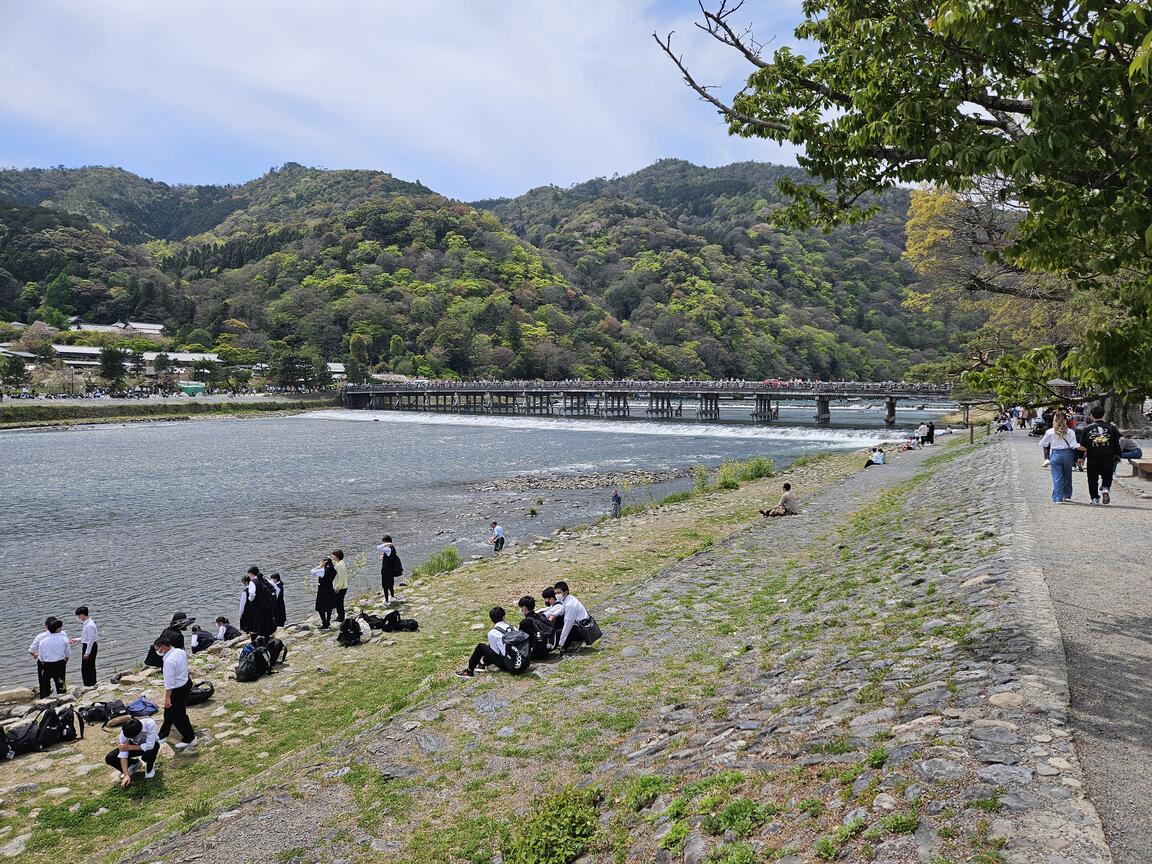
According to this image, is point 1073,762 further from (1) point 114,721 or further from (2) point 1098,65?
(1) point 114,721

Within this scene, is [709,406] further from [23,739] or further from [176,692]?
[23,739]

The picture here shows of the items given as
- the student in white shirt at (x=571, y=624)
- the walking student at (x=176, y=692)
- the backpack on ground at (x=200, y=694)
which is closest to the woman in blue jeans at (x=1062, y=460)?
the student in white shirt at (x=571, y=624)

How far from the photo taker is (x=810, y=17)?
24.4ft

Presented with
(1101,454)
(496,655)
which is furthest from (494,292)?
(496,655)

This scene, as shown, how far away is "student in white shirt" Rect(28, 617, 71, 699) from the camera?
404 inches

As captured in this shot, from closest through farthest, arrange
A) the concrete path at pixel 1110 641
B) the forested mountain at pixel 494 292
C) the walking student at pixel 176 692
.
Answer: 1. the concrete path at pixel 1110 641
2. the walking student at pixel 176 692
3. the forested mountain at pixel 494 292

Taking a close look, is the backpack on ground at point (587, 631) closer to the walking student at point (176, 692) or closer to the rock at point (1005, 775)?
the walking student at point (176, 692)

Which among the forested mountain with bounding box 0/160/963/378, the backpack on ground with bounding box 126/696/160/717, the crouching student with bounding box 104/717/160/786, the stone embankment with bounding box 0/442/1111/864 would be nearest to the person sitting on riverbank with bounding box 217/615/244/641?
the stone embankment with bounding box 0/442/1111/864

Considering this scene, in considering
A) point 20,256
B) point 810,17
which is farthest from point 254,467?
point 20,256

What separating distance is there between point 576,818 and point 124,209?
234679 mm

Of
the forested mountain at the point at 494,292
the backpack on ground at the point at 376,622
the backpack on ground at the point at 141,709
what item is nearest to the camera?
the backpack on ground at the point at 141,709

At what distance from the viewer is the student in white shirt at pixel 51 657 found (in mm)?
10273

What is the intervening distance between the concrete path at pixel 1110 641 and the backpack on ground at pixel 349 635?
10.1 metres

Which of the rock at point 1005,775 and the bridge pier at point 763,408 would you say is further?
the bridge pier at point 763,408
